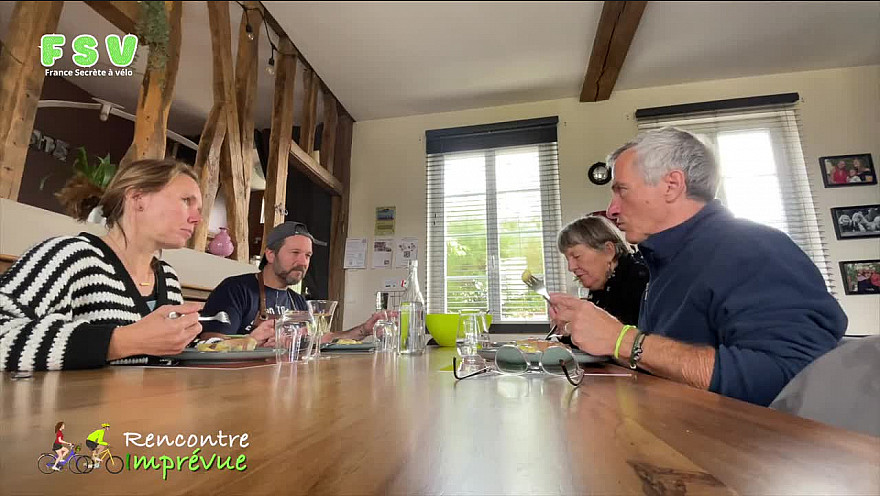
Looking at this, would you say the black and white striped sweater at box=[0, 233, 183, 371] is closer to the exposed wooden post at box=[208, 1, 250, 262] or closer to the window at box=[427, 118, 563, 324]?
the exposed wooden post at box=[208, 1, 250, 262]

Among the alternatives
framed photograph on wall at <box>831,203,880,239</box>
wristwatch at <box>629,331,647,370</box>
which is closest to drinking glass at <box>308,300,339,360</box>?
wristwatch at <box>629,331,647,370</box>

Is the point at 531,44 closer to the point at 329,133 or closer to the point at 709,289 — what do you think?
the point at 329,133

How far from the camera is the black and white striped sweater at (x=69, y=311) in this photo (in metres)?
0.45

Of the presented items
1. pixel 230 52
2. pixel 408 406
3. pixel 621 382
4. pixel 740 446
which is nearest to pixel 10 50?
pixel 230 52

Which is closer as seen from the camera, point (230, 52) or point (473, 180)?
point (230, 52)

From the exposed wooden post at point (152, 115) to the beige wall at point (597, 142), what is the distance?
0.80 feet

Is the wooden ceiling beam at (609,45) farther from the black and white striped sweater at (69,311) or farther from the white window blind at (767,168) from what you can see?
the black and white striped sweater at (69,311)

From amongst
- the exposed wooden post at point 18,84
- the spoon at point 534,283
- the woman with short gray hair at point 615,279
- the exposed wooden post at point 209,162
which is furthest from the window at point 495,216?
the woman with short gray hair at point 615,279

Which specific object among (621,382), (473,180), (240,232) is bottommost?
(621,382)

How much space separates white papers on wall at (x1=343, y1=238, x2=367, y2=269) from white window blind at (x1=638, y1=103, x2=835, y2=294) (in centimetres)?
36

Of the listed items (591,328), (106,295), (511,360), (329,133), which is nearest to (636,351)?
(591,328)

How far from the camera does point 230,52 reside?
11.9 inches

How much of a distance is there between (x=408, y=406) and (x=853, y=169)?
0.48 metres

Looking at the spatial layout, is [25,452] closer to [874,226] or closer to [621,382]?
[621,382]
